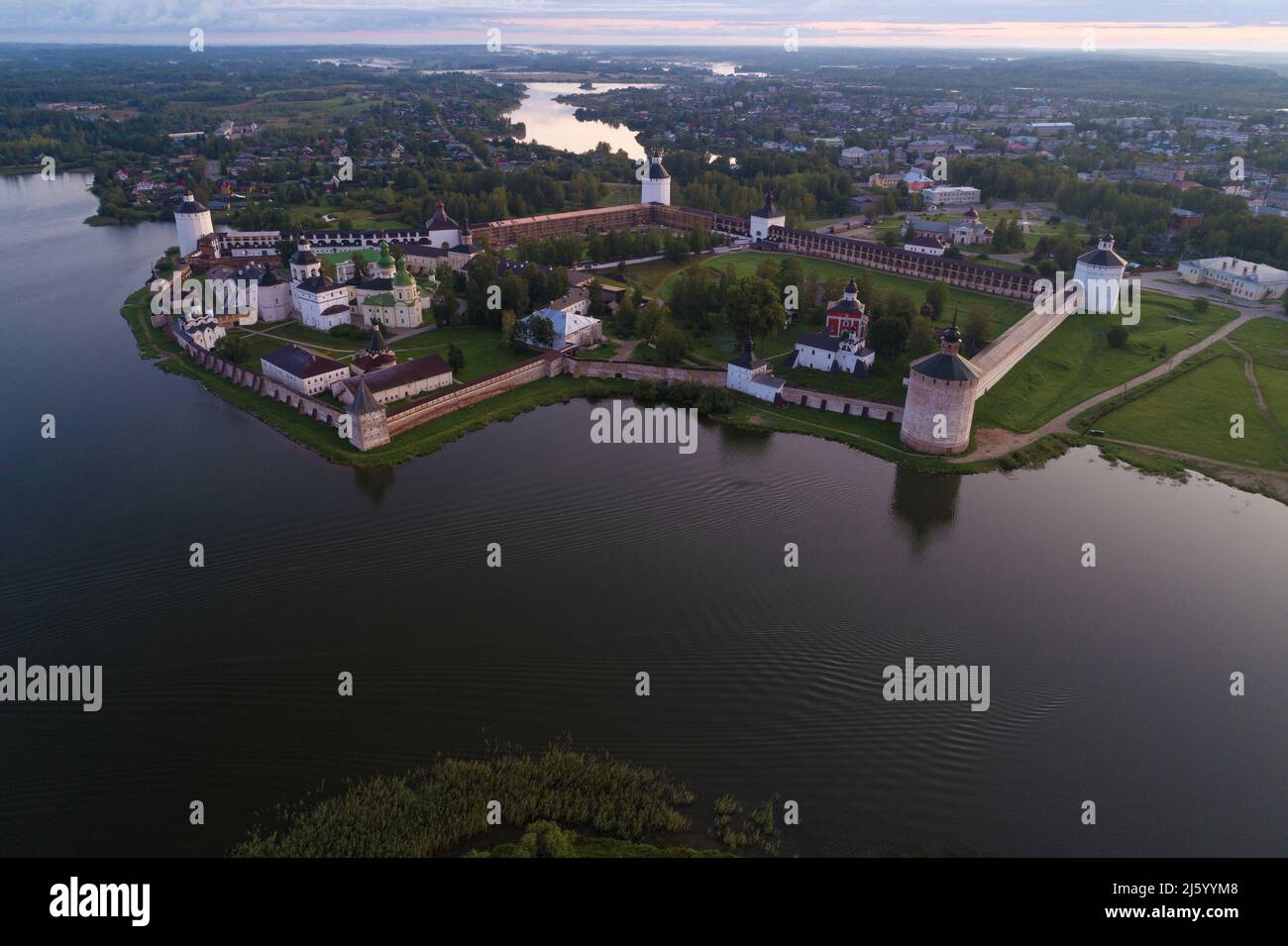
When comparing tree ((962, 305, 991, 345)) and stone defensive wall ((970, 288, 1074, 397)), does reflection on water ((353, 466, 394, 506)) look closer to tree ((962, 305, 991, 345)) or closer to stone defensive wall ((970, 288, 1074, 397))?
stone defensive wall ((970, 288, 1074, 397))

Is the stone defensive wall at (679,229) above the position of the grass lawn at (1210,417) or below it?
above

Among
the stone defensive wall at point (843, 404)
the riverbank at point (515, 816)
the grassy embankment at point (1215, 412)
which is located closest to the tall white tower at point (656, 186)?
the stone defensive wall at point (843, 404)

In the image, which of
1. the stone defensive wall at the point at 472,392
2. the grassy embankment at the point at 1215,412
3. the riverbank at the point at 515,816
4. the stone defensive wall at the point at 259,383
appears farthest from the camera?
the stone defensive wall at the point at 259,383

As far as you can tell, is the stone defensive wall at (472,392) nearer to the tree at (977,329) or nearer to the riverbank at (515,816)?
the riverbank at (515,816)

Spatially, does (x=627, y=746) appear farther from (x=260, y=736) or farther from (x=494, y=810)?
(x=260, y=736)

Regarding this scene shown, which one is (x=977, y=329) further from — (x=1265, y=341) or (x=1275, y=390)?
(x=1265, y=341)

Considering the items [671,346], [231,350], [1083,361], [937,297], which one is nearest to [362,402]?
[231,350]

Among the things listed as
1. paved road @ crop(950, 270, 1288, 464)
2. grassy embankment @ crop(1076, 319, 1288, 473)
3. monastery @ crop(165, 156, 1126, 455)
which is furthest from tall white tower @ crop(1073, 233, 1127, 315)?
grassy embankment @ crop(1076, 319, 1288, 473)
